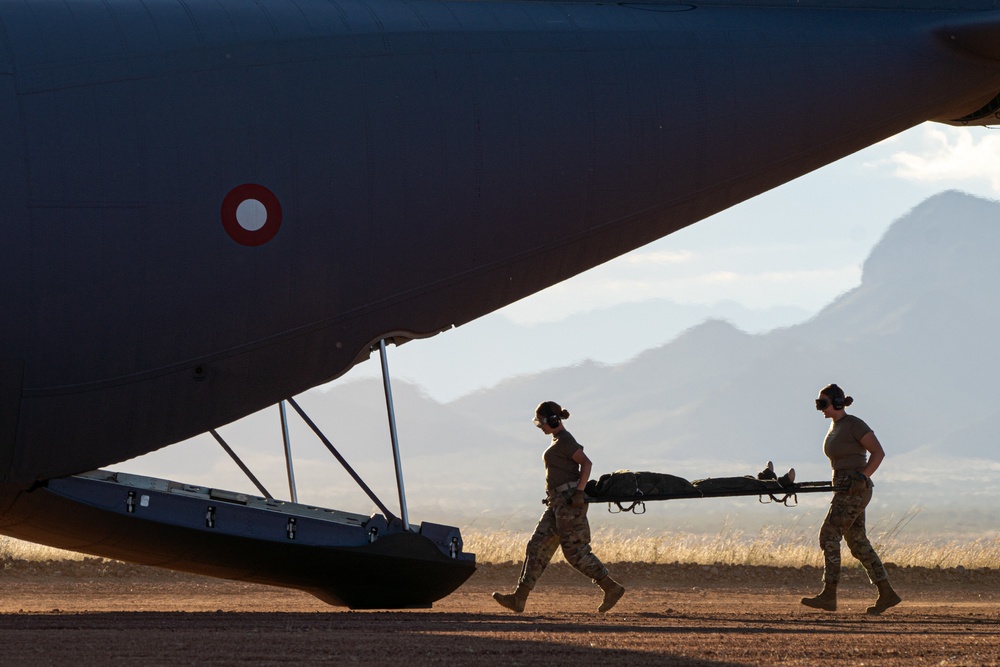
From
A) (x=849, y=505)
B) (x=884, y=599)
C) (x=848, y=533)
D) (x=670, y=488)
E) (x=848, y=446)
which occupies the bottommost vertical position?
(x=884, y=599)

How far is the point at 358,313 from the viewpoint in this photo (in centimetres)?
1362

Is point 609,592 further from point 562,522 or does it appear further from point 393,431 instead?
point 393,431

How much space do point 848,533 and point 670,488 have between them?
2.15m

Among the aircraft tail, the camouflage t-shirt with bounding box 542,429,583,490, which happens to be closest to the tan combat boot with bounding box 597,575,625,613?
Result: the camouflage t-shirt with bounding box 542,429,583,490

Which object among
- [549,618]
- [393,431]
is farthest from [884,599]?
[393,431]

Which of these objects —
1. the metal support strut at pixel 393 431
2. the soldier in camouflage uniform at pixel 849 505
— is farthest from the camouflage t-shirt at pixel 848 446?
the metal support strut at pixel 393 431

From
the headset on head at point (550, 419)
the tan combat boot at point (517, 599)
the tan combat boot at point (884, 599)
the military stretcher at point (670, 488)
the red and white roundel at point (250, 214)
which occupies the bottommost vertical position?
the tan combat boot at point (884, 599)

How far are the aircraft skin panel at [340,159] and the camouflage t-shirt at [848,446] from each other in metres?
3.05

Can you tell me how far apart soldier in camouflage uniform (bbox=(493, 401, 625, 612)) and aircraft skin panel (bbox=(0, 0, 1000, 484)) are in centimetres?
174

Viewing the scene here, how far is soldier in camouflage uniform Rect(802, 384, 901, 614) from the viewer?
14.5 meters

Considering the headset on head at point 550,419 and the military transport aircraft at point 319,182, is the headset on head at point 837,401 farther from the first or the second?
the headset on head at point 550,419

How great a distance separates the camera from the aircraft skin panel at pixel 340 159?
12273 millimetres

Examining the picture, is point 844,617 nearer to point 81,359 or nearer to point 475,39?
point 475,39

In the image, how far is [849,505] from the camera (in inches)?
572
